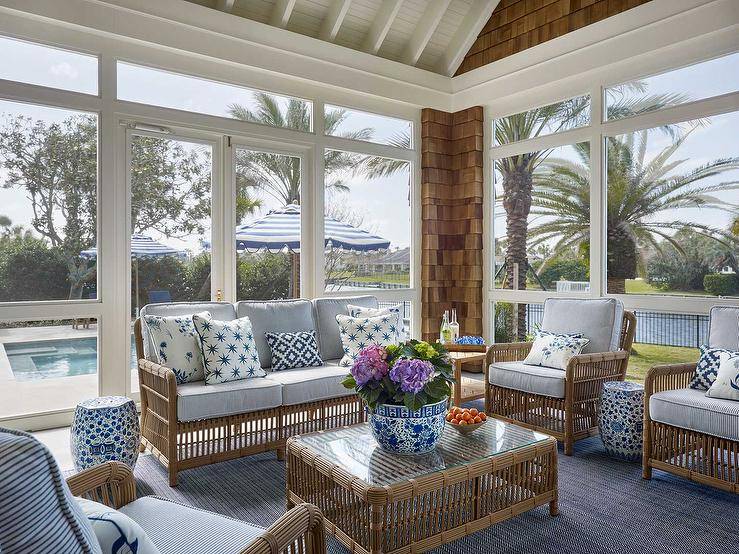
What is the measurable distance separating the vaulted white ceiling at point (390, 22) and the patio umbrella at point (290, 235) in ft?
5.71

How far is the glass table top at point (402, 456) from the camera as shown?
2.26 meters

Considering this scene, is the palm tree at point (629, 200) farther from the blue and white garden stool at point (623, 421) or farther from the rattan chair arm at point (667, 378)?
the blue and white garden stool at point (623, 421)

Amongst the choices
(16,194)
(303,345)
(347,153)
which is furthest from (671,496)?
(16,194)

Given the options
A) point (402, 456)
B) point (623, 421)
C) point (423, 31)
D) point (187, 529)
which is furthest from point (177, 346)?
point (423, 31)

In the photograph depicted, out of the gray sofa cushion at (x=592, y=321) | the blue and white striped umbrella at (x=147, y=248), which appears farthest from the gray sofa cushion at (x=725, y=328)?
the blue and white striped umbrella at (x=147, y=248)

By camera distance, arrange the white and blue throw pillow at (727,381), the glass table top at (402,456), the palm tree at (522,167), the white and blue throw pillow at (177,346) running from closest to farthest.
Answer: the glass table top at (402,456) < the white and blue throw pillow at (727,381) < the white and blue throw pillow at (177,346) < the palm tree at (522,167)

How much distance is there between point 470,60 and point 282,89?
7.47 feet

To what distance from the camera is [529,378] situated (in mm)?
3818

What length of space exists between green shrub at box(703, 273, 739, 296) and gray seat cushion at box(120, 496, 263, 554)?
398 cm

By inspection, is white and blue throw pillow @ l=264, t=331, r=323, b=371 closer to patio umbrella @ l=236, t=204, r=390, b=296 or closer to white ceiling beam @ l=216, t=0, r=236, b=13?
patio umbrella @ l=236, t=204, r=390, b=296

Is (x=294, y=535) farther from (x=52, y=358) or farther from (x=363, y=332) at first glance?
(x=52, y=358)

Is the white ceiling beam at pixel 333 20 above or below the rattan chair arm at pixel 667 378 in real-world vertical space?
above

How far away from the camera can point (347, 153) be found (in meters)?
5.64

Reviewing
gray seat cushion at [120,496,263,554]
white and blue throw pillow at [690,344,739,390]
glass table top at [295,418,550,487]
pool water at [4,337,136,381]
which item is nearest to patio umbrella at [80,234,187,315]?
pool water at [4,337,136,381]
